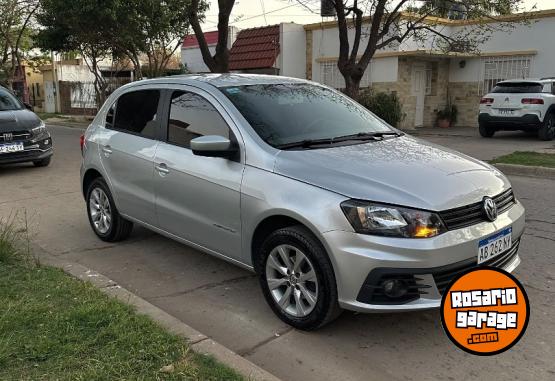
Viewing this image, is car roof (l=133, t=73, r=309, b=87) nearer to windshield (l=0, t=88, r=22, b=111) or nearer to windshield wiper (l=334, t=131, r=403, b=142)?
A: windshield wiper (l=334, t=131, r=403, b=142)

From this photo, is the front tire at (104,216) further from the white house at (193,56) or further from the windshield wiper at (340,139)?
the white house at (193,56)

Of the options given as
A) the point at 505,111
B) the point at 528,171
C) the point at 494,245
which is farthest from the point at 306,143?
the point at 505,111

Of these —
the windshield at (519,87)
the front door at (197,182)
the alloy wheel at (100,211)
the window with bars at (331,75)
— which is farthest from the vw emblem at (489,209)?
the window with bars at (331,75)

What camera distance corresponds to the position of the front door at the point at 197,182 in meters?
4.04

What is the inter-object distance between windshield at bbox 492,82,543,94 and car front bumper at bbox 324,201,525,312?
12249 millimetres

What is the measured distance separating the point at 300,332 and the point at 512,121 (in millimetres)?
12459

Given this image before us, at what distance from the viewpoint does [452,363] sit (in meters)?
3.31

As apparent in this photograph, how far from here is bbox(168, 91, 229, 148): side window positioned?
4.30 m

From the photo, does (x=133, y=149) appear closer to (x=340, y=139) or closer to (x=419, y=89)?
(x=340, y=139)

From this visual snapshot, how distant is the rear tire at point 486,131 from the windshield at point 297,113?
443 inches

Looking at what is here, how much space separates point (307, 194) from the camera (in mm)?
3475

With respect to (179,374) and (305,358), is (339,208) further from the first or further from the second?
(179,374)

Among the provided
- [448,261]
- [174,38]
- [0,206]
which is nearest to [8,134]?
[0,206]

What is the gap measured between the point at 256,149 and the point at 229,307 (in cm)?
123
